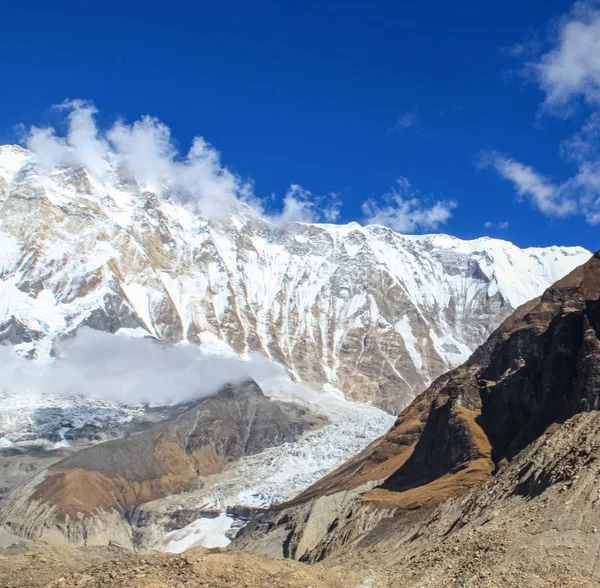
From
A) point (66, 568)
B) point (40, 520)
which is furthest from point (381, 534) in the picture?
point (40, 520)

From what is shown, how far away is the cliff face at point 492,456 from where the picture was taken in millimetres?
54500

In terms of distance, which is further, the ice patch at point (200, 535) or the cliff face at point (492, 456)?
the ice patch at point (200, 535)

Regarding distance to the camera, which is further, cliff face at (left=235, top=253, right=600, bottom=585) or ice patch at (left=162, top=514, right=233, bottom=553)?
ice patch at (left=162, top=514, right=233, bottom=553)

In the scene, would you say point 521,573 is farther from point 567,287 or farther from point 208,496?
point 208,496

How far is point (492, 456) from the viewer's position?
88438 millimetres

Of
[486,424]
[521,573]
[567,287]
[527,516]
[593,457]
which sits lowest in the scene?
[521,573]

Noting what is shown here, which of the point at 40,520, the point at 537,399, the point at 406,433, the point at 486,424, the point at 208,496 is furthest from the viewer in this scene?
the point at 208,496

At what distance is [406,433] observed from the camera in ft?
454

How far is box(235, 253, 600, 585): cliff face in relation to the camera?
54500mm

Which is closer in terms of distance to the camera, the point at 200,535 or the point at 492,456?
the point at 492,456

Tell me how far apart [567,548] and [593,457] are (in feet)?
28.0

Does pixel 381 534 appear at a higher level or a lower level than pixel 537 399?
lower

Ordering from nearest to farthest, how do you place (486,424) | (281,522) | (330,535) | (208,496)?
1. (330,535)
2. (486,424)
3. (281,522)
4. (208,496)

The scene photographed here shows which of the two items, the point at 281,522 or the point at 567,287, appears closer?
the point at 281,522
